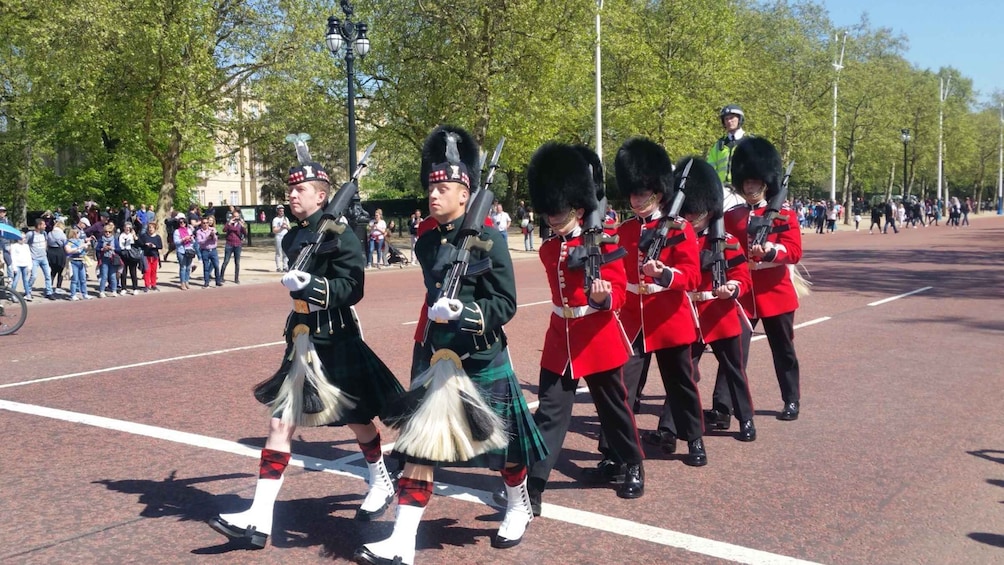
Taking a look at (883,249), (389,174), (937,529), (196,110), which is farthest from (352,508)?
(389,174)

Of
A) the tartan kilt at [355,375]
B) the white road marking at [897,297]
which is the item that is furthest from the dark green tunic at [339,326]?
the white road marking at [897,297]

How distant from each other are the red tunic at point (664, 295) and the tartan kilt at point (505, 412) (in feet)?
4.80

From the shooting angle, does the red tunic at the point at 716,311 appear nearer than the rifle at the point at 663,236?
No

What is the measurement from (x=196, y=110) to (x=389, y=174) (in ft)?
119

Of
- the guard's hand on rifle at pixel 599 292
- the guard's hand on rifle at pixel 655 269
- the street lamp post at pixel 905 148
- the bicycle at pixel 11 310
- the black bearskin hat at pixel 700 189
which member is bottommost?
the bicycle at pixel 11 310

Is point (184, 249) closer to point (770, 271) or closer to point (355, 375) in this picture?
point (770, 271)

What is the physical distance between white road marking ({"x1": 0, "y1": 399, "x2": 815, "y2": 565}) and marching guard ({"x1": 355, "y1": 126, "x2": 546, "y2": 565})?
46cm

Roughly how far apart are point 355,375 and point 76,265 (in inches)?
603

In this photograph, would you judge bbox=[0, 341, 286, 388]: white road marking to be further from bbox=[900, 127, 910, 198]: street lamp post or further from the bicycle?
bbox=[900, 127, 910, 198]: street lamp post

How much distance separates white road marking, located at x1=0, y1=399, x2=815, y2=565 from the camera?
14.4ft

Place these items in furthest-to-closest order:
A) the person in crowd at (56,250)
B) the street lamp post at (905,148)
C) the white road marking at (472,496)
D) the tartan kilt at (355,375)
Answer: the street lamp post at (905,148) < the person in crowd at (56,250) < the tartan kilt at (355,375) < the white road marking at (472,496)

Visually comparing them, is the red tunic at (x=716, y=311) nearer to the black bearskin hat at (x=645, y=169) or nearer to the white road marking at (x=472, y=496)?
the black bearskin hat at (x=645, y=169)

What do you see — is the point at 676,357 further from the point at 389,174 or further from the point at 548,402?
the point at 389,174

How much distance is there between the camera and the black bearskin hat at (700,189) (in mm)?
6199
